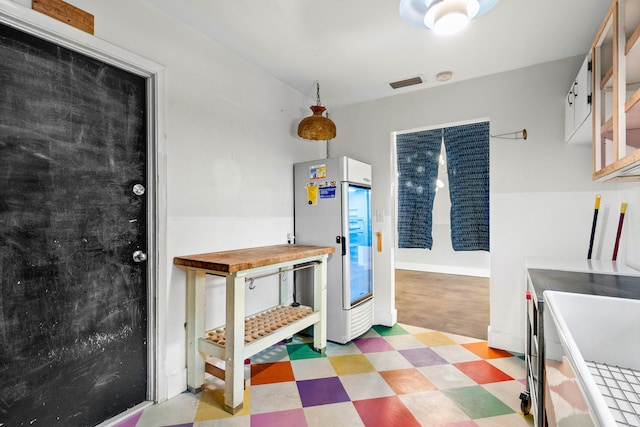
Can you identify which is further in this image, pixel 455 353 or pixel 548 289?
pixel 455 353

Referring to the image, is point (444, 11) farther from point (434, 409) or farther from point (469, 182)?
point (434, 409)

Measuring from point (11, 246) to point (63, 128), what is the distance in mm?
597

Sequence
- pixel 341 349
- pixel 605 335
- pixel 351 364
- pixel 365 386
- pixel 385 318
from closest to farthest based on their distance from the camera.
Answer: pixel 605 335 < pixel 365 386 < pixel 351 364 < pixel 341 349 < pixel 385 318

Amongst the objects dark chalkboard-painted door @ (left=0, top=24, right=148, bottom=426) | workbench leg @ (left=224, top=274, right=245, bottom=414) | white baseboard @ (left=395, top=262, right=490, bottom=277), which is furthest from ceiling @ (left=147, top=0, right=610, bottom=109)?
white baseboard @ (left=395, top=262, right=490, bottom=277)

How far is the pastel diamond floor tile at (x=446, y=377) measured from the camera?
6.68 feet

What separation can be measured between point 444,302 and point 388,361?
188 centimetres

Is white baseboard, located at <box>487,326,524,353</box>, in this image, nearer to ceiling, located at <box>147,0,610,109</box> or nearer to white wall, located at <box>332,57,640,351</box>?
white wall, located at <box>332,57,640,351</box>

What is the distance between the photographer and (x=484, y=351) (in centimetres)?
253

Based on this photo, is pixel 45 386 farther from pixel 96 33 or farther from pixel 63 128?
pixel 96 33

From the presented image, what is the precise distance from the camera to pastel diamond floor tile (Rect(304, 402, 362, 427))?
167 centimetres

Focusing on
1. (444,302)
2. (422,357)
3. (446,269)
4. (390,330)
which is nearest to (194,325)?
(422,357)

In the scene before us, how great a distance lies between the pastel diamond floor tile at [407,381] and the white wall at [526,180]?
36.1 inches

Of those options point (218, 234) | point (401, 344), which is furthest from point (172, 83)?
point (401, 344)

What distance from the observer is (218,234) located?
221cm
